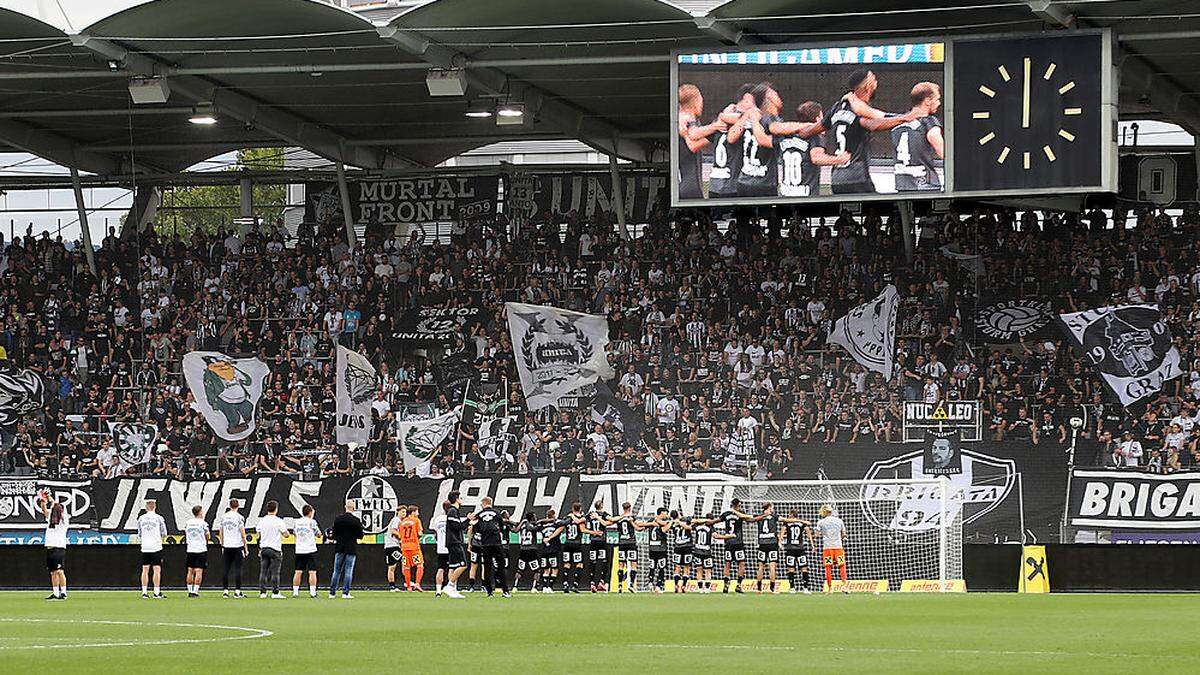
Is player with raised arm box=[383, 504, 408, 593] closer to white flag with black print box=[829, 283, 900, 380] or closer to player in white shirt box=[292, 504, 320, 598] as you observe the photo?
player in white shirt box=[292, 504, 320, 598]

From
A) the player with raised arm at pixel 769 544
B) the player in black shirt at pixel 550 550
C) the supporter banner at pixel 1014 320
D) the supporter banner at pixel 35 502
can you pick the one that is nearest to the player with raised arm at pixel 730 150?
the player with raised arm at pixel 769 544

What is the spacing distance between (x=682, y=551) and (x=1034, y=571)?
590 cm

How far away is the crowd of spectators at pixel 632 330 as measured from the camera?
37344 mm

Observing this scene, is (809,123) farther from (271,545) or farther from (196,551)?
(196,551)

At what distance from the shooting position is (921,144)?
32688 millimetres

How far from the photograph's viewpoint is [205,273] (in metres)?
44.3

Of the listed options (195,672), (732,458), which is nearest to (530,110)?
(732,458)

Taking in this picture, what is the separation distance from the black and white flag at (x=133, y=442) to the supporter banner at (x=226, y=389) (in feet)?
3.86

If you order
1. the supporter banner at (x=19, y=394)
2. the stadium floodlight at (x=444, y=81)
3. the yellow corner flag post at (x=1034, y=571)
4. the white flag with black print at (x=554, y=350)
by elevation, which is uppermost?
the stadium floodlight at (x=444, y=81)

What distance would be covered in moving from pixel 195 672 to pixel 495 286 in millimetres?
28652

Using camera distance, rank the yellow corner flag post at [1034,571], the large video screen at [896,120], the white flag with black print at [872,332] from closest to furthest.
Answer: the large video screen at [896,120], the yellow corner flag post at [1034,571], the white flag with black print at [872,332]

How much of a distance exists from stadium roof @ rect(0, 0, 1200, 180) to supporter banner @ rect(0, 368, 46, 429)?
5.74m

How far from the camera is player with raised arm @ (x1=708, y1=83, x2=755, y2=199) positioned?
33469 millimetres

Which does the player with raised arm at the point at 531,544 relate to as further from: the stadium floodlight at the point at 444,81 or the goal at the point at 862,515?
the stadium floodlight at the point at 444,81
